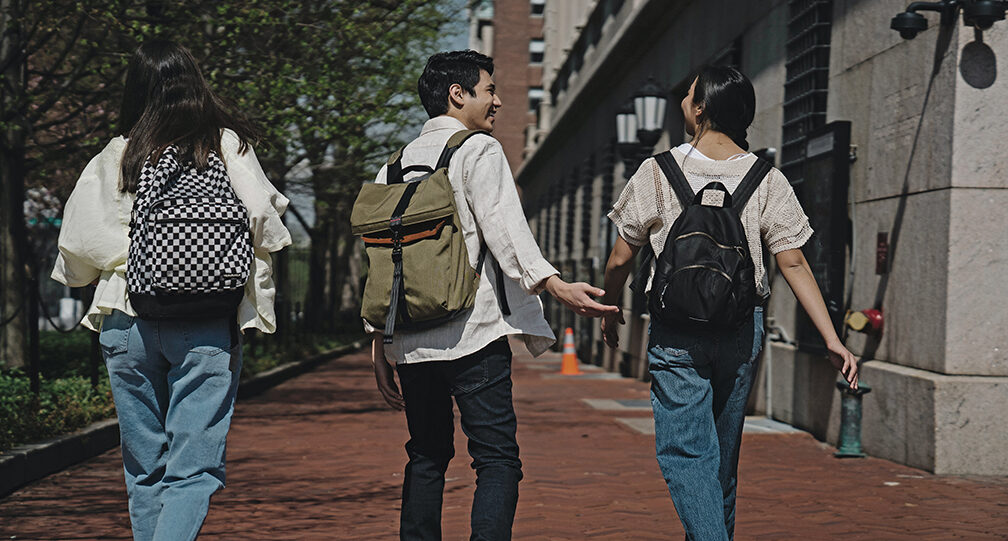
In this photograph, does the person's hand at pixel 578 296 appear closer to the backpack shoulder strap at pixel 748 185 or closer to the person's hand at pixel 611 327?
the person's hand at pixel 611 327

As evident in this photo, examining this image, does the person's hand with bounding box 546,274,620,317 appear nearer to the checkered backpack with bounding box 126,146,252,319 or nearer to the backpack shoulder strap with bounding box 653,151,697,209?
the backpack shoulder strap with bounding box 653,151,697,209

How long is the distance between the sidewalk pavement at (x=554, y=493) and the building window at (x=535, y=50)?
6416 cm

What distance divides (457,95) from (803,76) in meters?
7.94

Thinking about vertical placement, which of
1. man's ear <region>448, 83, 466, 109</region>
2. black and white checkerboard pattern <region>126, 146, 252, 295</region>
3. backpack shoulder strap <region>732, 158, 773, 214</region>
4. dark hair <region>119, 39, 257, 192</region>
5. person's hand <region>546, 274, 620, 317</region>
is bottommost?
person's hand <region>546, 274, 620, 317</region>

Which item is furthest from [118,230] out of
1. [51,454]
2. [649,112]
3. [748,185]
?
[649,112]

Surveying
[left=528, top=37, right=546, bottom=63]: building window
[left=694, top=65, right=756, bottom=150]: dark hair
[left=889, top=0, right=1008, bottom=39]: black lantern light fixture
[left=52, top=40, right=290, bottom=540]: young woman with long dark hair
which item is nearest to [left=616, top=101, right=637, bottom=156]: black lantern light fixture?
[left=889, top=0, right=1008, bottom=39]: black lantern light fixture

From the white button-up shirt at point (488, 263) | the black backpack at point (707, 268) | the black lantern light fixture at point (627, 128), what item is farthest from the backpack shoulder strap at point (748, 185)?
the black lantern light fixture at point (627, 128)

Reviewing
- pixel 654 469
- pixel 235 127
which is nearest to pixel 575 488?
pixel 654 469

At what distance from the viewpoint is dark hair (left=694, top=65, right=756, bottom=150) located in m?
4.29

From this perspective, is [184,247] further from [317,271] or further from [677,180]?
[317,271]

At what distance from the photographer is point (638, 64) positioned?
22625 millimetres

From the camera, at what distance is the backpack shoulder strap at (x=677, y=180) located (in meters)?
4.16

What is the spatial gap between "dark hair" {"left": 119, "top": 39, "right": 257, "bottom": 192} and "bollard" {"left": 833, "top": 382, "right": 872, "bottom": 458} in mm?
6306

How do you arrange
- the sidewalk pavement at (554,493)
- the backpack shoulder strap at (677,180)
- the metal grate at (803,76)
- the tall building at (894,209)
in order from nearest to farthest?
1. the backpack shoulder strap at (677,180)
2. the sidewalk pavement at (554,493)
3. the tall building at (894,209)
4. the metal grate at (803,76)
